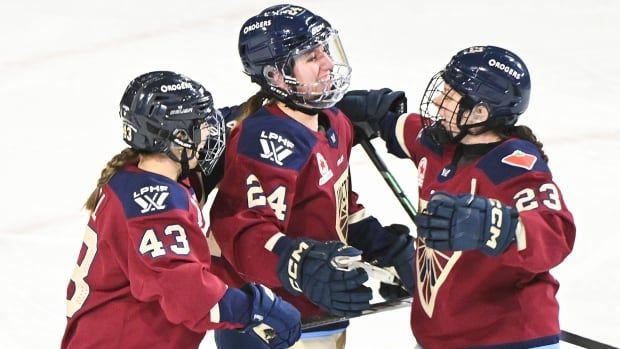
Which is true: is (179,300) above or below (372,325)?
above

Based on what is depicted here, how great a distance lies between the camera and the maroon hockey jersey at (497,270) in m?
2.86

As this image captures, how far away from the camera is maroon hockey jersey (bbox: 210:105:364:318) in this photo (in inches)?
123

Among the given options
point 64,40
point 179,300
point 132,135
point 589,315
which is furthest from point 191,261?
point 64,40

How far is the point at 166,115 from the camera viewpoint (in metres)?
2.90

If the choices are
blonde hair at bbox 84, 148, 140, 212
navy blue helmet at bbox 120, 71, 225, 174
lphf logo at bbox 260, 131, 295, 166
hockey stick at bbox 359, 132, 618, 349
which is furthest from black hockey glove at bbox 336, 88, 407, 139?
blonde hair at bbox 84, 148, 140, 212

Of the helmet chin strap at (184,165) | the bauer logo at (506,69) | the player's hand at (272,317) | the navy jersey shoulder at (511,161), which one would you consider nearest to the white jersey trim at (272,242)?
the player's hand at (272,317)

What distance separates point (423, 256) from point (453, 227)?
0.46m

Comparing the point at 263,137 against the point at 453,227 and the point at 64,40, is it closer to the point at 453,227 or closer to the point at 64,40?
the point at 453,227

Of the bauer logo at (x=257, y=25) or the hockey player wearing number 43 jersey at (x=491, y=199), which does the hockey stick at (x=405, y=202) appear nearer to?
the hockey player wearing number 43 jersey at (x=491, y=199)

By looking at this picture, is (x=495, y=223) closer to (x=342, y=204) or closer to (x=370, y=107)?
(x=342, y=204)

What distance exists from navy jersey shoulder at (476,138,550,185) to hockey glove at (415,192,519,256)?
0.60 feet

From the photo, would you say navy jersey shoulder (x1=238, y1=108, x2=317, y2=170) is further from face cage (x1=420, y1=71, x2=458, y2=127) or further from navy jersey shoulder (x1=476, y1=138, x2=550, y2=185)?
navy jersey shoulder (x1=476, y1=138, x2=550, y2=185)

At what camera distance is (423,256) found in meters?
3.18

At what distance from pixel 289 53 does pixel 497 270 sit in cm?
73
